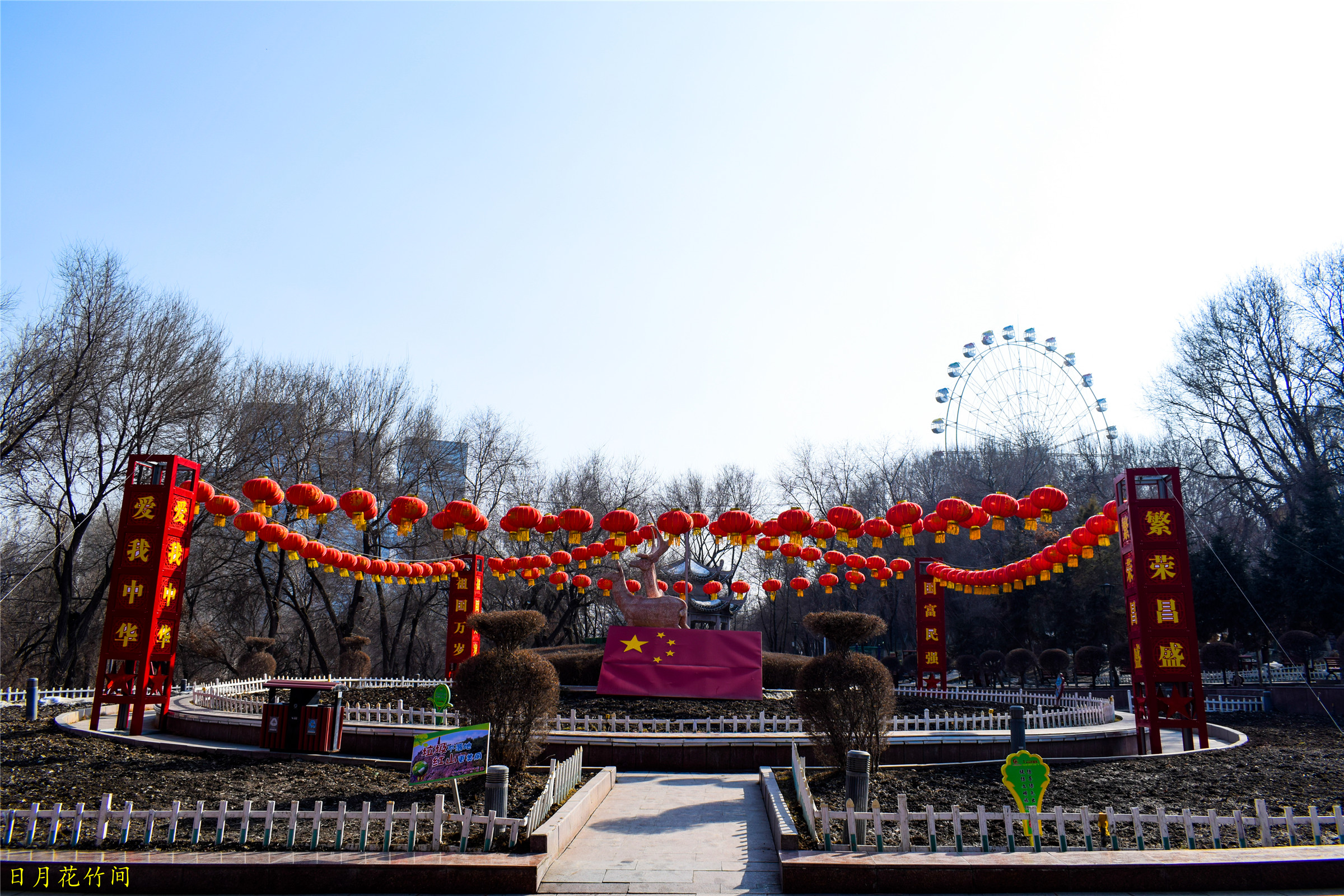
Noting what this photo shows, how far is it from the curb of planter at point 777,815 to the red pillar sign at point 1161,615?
7234mm

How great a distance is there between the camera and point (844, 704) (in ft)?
33.5

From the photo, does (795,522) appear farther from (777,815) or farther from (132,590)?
(132,590)

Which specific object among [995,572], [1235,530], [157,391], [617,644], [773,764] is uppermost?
[157,391]

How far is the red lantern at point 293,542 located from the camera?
58.8 feet

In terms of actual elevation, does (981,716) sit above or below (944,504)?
below

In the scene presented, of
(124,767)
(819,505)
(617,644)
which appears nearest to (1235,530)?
(819,505)

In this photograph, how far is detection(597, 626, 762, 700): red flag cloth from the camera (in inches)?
741

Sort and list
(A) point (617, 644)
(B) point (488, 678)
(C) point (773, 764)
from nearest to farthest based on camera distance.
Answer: (B) point (488, 678), (C) point (773, 764), (A) point (617, 644)

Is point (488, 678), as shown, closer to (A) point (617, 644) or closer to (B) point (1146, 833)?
(B) point (1146, 833)

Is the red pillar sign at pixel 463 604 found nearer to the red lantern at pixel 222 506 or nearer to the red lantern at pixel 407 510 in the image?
the red lantern at pixel 222 506

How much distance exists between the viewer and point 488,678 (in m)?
10.4

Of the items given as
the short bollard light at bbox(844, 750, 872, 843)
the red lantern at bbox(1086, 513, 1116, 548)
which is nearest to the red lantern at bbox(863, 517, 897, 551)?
the red lantern at bbox(1086, 513, 1116, 548)

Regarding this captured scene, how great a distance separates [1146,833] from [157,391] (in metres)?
28.7

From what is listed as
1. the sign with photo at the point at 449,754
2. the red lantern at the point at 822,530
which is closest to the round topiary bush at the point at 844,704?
the sign with photo at the point at 449,754
